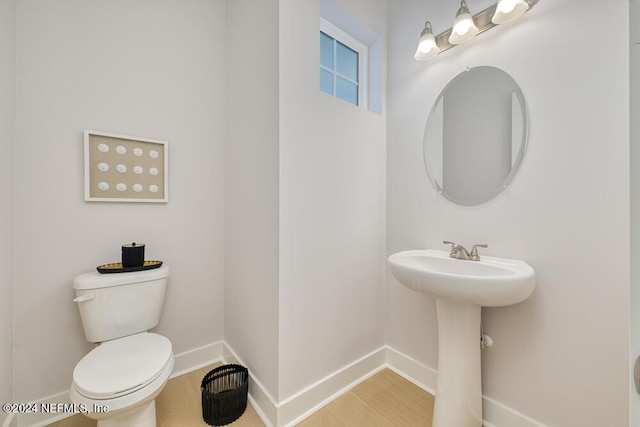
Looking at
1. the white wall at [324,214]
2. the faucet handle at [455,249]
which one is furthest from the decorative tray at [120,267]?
the faucet handle at [455,249]

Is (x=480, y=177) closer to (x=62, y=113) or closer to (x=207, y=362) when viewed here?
(x=207, y=362)

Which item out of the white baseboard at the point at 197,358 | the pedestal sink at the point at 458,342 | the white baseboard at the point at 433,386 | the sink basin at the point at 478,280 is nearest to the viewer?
the sink basin at the point at 478,280

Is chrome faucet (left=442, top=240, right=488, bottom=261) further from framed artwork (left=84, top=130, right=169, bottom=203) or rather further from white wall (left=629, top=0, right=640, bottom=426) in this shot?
framed artwork (left=84, top=130, right=169, bottom=203)

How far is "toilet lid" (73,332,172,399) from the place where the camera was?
1.05 meters

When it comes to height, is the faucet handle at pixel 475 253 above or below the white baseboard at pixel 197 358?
above

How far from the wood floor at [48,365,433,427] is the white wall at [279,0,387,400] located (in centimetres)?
19

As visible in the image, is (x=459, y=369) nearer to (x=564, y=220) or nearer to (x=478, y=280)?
(x=478, y=280)

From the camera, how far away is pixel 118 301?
139cm

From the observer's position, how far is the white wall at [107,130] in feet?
4.41

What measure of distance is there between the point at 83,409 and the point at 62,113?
1.39 m

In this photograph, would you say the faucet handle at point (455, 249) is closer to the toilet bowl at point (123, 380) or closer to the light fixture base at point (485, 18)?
the light fixture base at point (485, 18)

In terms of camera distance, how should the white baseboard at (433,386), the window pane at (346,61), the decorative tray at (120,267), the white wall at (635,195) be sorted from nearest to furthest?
1. the white wall at (635,195)
2. the white baseboard at (433,386)
3. the decorative tray at (120,267)
4. the window pane at (346,61)

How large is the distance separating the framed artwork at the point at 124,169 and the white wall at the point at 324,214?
34.1 inches

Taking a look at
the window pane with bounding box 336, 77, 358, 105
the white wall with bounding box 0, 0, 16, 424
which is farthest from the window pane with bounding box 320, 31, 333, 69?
the white wall with bounding box 0, 0, 16, 424
